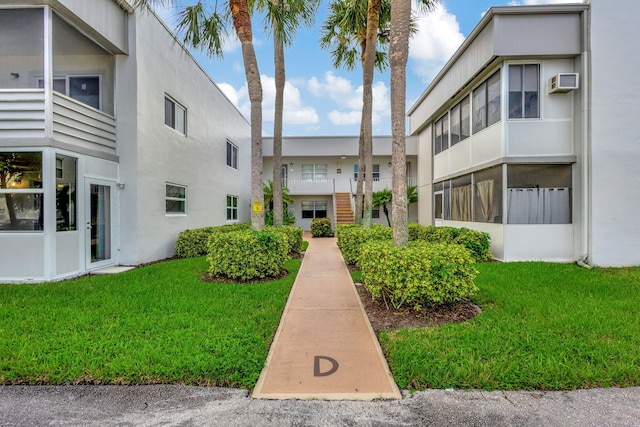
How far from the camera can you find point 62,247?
272 inches

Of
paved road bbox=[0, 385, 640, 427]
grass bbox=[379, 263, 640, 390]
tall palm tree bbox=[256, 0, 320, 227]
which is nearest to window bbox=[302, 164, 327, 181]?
tall palm tree bbox=[256, 0, 320, 227]

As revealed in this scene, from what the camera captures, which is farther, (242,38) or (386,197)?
(386,197)

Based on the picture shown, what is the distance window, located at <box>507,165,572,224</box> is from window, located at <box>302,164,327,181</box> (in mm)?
14714

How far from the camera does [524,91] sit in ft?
28.8

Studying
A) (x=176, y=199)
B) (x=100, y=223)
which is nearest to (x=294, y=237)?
(x=176, y=199)

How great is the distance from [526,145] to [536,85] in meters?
1.68

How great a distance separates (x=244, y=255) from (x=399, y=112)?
4172 millimetres

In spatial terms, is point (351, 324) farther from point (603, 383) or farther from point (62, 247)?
point (62, 247)

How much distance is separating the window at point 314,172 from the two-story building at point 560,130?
13.4 m

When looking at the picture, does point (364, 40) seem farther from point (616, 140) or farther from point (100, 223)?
point (100, 223)

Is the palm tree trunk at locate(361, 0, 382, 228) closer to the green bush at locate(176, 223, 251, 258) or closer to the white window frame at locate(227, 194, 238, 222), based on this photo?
the green bush at locate(176, 223, 251, 258)

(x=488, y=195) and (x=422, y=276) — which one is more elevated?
(x=488, y=195)

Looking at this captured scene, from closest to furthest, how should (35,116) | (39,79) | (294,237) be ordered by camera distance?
1. (35,116)
2. (39,79)
3. (294,237)

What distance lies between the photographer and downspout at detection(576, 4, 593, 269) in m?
8.12
